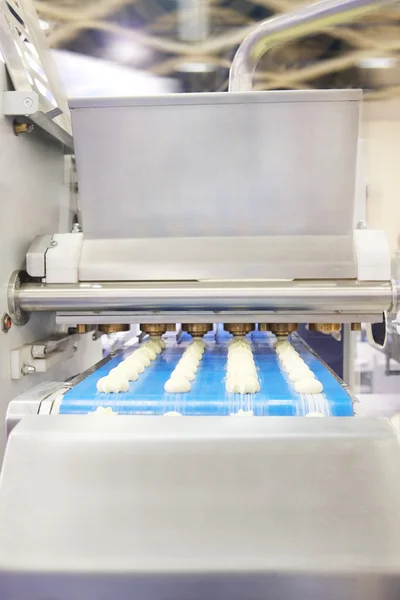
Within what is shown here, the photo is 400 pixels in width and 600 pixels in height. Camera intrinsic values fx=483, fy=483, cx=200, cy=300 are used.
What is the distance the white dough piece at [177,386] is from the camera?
930 mm

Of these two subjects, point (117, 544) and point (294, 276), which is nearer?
point (117, 544)

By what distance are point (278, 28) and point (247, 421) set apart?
42.6 inches

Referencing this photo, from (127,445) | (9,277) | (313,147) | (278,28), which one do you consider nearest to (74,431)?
(127,445)

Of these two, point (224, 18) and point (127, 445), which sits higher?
point (224, 18)

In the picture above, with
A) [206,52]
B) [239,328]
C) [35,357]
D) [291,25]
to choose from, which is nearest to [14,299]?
[35,357]

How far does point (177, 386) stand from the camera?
0.93m

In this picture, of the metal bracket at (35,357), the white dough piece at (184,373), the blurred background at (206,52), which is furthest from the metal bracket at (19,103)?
the blurred background at (206,52)

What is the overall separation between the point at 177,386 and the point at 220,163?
0.56 meters

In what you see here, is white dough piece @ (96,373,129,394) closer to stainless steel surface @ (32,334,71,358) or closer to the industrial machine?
the industrial machine

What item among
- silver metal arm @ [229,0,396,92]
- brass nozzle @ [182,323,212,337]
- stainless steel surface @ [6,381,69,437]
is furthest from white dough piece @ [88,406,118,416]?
silver metal arm @ [229,0,396,92]

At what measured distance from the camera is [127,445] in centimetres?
75

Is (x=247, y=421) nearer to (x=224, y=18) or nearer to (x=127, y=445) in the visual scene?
(x=127, y=445)

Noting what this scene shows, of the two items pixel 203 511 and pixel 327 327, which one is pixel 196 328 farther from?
pixel 203 511

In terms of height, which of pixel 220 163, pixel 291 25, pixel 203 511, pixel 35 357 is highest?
pixel 291 25
